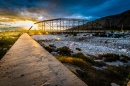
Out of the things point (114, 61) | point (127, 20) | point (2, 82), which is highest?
point (127, 20)

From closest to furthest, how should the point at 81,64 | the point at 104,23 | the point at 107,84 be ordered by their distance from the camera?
the point at 107,84 → the point at 81,64 → the point at 104,23

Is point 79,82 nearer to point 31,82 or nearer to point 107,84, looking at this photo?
point 31,82

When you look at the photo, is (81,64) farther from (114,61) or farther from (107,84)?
(114,61)

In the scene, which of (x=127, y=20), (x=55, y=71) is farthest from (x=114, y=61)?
(x=127, y=20)

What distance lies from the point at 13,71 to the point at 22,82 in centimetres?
75

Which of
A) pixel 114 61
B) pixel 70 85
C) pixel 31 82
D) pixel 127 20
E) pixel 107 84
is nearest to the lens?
pixel 70 85

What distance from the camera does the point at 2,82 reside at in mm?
2535

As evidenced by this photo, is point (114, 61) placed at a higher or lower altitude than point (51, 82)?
lower

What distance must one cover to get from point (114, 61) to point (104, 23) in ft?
504

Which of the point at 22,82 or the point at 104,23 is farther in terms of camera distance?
the point at 104,23

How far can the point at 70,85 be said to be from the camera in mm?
2299

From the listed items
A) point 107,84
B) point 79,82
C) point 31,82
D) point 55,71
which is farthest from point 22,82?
point 107,84

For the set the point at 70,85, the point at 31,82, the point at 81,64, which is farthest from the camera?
the point at 81,64

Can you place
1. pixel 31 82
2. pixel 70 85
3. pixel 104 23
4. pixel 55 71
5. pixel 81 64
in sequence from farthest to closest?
1. pixel 104 23
2. pixel 81 64
3. pixel 55 71
4. pixel 31 82
5. pixel 70 85
